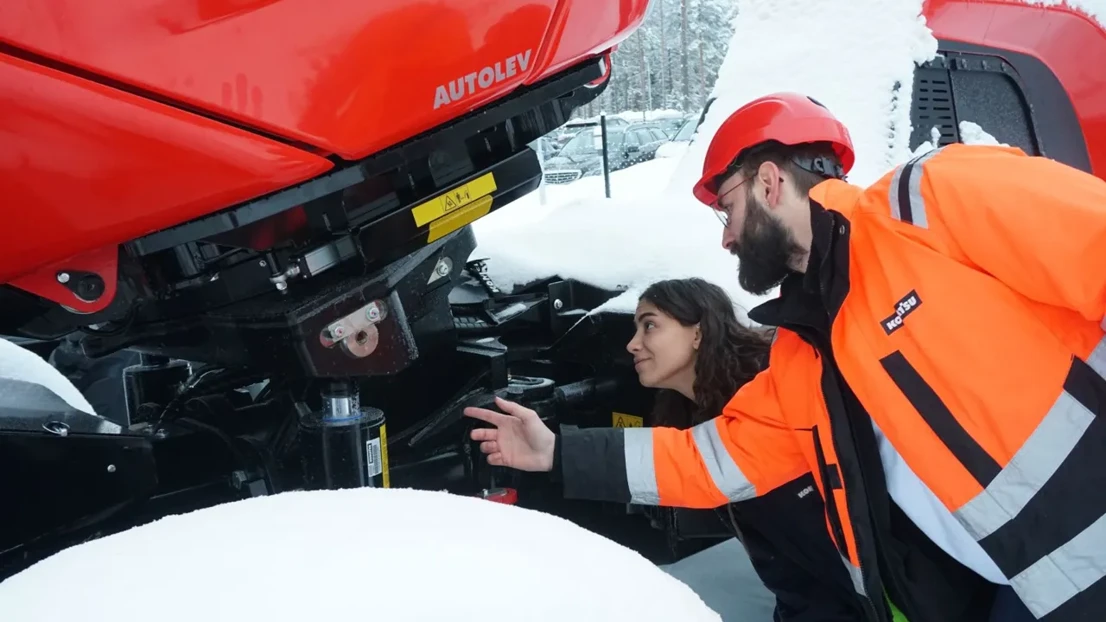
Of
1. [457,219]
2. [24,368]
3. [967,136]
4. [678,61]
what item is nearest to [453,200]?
[457,219]

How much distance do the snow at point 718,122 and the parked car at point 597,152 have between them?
11.0m

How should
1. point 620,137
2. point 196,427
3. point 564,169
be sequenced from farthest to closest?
1. point 620,137
2. point 564,169
3. point 196,427

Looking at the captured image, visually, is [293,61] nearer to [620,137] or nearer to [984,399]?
[984,399]

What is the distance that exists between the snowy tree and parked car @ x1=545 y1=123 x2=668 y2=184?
9.52 metres

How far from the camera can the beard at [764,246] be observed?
1.84 m

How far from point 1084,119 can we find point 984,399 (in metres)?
2.18

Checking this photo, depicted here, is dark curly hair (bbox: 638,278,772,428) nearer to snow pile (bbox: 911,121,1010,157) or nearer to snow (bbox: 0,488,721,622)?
snow pile (bbox: 911,121,1010,157)

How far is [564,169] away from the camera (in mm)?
15148

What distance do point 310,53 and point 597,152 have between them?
48.3 ft

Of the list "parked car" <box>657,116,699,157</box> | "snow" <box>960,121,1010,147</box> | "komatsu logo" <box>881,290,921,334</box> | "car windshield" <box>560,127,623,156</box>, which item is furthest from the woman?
"car windshield" <box>560,127,623,156</box>

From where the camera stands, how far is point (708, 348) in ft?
7.16

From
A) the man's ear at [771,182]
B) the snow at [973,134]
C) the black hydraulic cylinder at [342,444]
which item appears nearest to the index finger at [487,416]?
Result: the black hydraulic cylinder at [342,444]

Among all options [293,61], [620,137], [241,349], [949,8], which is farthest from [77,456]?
[620,137]

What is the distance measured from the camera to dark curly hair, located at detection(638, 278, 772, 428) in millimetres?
2170
